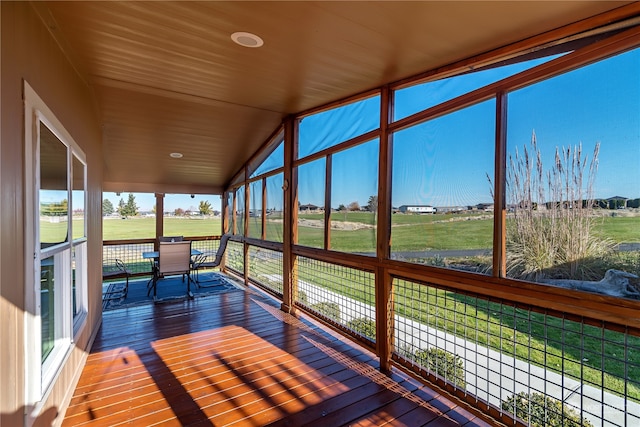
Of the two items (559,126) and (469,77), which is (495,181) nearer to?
(559,126)

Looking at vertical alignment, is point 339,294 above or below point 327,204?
below

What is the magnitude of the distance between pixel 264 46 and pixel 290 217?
2398 mm

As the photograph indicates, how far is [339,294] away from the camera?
349 centimetres

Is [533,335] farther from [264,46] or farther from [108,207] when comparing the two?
[108,207]

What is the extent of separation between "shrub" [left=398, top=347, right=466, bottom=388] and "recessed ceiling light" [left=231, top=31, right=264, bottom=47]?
8.72ft

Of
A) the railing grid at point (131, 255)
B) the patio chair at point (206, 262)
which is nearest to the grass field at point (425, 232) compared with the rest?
the patio chair at point (206, 262)

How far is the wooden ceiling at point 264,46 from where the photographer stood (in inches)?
65.8

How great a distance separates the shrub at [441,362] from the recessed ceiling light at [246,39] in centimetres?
266

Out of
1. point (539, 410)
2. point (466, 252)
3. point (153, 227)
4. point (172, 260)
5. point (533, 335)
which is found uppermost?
point (466, 252)

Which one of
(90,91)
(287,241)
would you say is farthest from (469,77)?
(90,91)

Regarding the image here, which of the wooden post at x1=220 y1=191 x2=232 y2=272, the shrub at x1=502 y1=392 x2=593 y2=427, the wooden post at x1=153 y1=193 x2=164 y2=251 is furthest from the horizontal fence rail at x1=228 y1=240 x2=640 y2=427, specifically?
the wooden post at x1=153 y1=193 x2=164 y2=251

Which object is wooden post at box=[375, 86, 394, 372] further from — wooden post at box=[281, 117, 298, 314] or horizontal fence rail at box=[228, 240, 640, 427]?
wooden post at box=[281, 117, 298, 314]

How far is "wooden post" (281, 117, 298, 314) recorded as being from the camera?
13.9 feet

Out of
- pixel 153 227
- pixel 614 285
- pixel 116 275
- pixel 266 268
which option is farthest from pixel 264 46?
pixel 153 227
